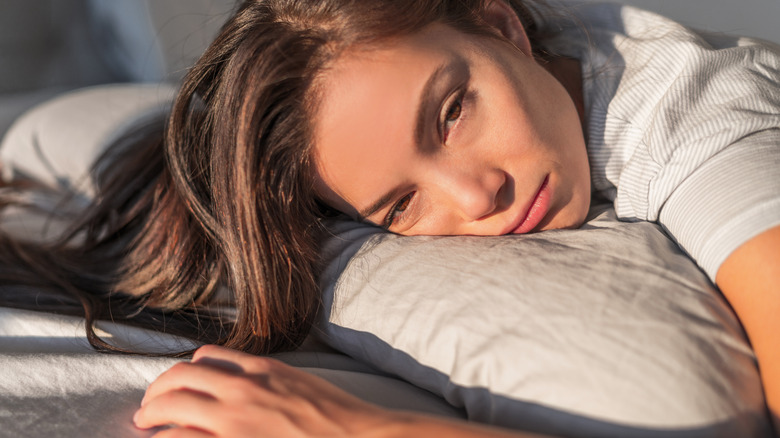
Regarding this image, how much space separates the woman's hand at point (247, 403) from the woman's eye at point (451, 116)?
35cm

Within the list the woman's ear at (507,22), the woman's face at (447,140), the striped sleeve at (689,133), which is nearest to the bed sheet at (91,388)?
the woman's face at (447,140)

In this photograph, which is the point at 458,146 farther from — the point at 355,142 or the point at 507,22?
the point at 507,22

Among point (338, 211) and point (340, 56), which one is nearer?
point (340, 56)

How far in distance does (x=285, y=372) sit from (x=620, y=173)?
553mm

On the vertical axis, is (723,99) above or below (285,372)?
above

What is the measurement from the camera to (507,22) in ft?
3.12

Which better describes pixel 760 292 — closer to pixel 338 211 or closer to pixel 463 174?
pixel 463 174

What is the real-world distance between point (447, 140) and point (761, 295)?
1.22ft

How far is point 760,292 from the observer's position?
583 mm

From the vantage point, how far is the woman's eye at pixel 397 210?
82 centimetres

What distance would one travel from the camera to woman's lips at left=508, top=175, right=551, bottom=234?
797 mm

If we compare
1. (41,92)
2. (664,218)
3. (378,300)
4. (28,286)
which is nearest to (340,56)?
(378,300)

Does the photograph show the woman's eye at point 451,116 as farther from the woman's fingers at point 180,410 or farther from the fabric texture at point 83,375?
the woman's fingers at point 180,410

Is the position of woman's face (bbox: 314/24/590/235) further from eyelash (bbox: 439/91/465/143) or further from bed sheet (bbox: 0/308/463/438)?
bed sheet (bbox: 0/308/463/438)
